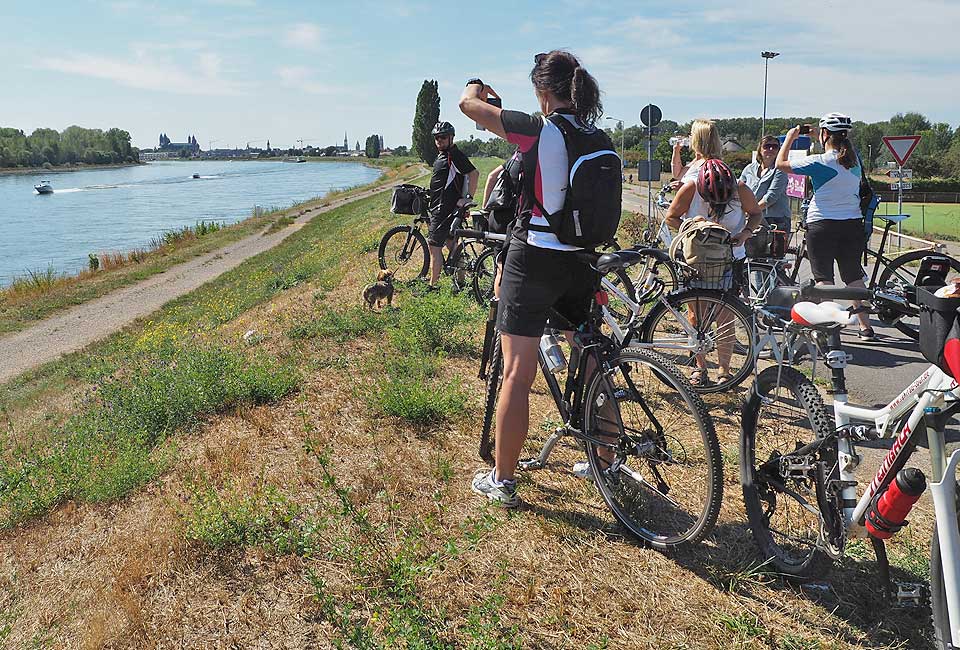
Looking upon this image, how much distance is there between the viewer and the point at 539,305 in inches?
132

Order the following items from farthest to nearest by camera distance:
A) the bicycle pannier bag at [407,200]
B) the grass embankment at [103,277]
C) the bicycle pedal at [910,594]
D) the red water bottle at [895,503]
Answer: the grass embankment at [103,277] < the bicycle pannier bag at [407,200] < the bicycle pedal at [910,594] < the red water bottle at [895,503]

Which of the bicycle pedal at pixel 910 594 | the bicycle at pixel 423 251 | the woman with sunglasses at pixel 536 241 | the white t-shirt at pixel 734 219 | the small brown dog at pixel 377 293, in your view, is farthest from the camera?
the bicycle at pixel 423 251

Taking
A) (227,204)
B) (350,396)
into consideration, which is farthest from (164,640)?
(227,204)

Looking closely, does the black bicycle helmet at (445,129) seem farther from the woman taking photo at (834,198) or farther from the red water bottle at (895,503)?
the red water bottle at (895,503)

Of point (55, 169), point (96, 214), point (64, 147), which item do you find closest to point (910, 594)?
point (96, 214)

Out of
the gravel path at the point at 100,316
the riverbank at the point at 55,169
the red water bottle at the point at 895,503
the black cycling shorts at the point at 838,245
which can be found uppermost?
the riverbank at the point at 55,169

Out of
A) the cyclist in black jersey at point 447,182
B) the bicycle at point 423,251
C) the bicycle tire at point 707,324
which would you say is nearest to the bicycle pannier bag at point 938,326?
the bicycle tire at point 707,324

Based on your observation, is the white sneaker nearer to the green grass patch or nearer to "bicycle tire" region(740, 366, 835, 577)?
"bicycle tire" region(740, 366, 835, 577)

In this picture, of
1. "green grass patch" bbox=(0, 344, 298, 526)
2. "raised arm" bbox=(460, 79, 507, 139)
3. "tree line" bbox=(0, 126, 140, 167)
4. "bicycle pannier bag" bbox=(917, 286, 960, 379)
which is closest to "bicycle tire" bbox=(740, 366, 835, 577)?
"bicycle pannier bag" bbox=(917, 286, 960, 379)

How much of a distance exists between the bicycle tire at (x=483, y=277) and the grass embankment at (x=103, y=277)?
50.2 feet

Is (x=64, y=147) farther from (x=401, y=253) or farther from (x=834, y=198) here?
(x=834, y=198)

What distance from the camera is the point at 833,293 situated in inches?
104

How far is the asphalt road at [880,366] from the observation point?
5854mm

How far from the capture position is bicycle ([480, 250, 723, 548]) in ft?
10.0
